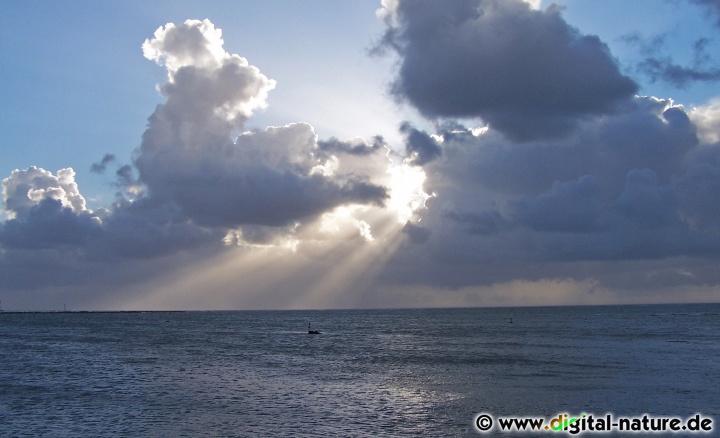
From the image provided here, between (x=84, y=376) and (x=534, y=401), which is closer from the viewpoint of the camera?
(x=534, y=401)

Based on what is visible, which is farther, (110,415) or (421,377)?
(421,377)

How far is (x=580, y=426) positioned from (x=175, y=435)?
29.2m

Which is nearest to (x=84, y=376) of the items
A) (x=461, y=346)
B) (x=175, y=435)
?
(x=175, y=435)

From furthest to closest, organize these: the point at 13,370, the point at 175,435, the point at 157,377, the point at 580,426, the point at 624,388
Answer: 1. the point at 13,370
2. the point at 157,377
3. the point at 624,388
4. the point at 580,426
5. the point at 175,435

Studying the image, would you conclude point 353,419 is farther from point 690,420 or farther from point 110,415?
point 690,420

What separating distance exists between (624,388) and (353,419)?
1184 inches

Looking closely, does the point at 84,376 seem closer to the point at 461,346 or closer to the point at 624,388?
the point at 624,388

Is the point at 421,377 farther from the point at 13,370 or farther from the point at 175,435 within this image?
the point at 13,370

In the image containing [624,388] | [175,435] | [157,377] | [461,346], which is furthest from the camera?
[461,346]

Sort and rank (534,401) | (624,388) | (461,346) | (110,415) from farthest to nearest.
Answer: (461,346), (624,388), (534,401), (110,415)

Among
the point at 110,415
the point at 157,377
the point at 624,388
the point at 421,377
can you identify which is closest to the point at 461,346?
the point at 421,377

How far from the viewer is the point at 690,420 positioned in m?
44.4

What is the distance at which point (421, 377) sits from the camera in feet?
222

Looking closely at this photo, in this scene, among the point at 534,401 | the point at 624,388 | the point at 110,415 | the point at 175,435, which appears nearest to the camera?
the point at 175,435
